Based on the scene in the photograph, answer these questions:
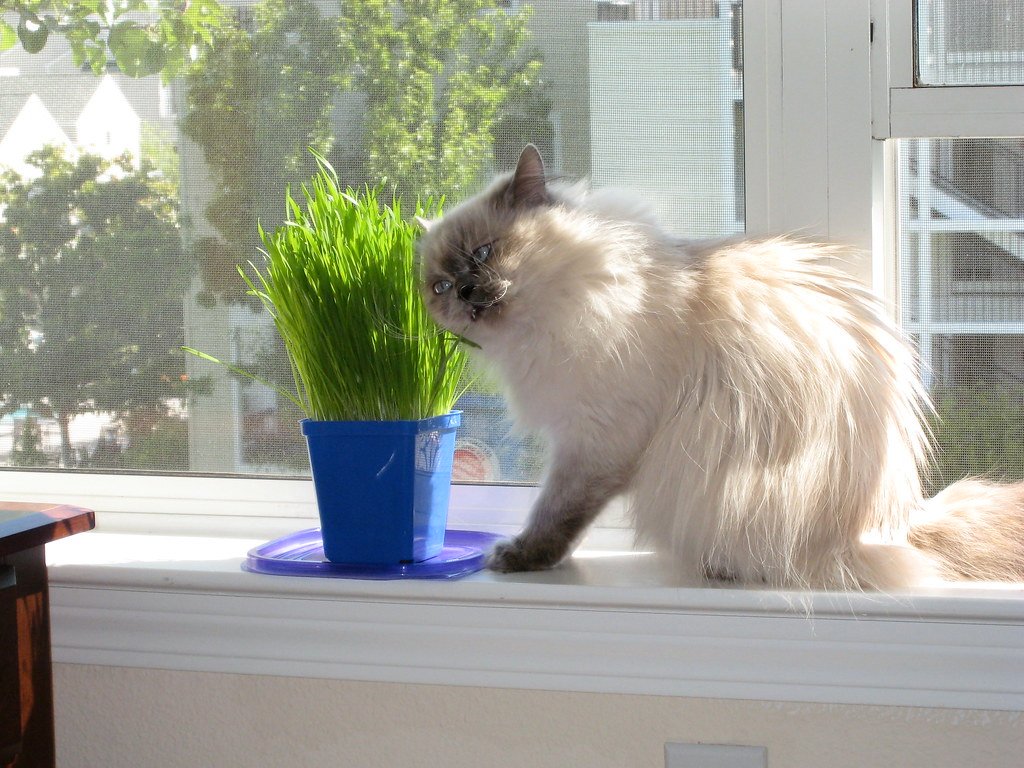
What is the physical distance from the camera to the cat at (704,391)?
926mm

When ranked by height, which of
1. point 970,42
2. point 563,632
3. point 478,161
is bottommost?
point 563,632

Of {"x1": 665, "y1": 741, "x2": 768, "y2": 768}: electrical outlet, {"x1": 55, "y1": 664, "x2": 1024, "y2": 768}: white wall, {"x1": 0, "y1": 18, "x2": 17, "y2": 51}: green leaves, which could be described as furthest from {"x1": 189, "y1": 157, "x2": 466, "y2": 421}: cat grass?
{"x1": 0, "y1": 18, "x2": 17, "y2": 51}: green leaves

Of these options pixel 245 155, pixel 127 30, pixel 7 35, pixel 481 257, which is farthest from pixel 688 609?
pixel 7 35

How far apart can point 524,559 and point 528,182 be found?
1.38 ft

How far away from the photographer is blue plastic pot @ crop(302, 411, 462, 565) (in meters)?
0.99

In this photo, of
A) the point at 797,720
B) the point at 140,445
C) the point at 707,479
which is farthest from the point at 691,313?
the point at 140,445

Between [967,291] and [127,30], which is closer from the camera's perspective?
[967,291]

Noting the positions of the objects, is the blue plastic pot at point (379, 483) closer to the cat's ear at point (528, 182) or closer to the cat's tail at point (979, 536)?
the cat's ear at point (528, 182)

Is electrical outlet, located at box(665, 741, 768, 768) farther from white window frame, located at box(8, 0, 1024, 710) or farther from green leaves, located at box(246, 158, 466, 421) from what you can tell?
green leaves, located at box(246, 158, 466, 421)

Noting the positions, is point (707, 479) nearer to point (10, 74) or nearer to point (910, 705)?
point (910, 705)

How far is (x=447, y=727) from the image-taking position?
101cm

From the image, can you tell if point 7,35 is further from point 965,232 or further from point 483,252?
point 965,232

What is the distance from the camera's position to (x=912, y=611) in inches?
34.9

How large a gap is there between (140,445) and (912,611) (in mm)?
1113
